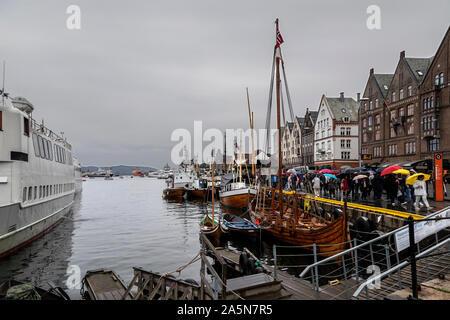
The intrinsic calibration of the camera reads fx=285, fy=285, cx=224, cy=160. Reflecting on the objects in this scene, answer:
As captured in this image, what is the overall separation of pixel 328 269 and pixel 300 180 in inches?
1064

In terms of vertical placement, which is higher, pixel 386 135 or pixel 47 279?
pixel 386 135

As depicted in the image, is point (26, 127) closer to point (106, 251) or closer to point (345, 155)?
point (106, 251)

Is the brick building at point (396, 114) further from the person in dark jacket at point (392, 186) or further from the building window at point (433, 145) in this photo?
the person in dark jacket at point (392, 186)

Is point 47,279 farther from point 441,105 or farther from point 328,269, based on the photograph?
point 441,105

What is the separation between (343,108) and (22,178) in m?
71.5

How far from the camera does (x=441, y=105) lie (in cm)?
4116

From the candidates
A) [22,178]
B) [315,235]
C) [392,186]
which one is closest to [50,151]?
[22,178]

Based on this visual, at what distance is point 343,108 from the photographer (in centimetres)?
7256

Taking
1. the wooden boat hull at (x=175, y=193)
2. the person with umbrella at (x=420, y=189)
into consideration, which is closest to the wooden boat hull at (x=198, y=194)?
the wooden boat hull at (x=175, y=193)

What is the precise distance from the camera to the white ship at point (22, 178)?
1544 cm

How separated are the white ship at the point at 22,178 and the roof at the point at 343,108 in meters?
65.0

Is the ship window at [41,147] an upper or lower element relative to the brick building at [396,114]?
lower

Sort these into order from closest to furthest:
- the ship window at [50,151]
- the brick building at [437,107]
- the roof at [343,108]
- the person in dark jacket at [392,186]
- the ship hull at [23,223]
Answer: the ship hull at [23,223] < the person in dark jacket at [392,186] < the ship window at [50,151] < the brick building at [437,107] < the roof at [343,108]
